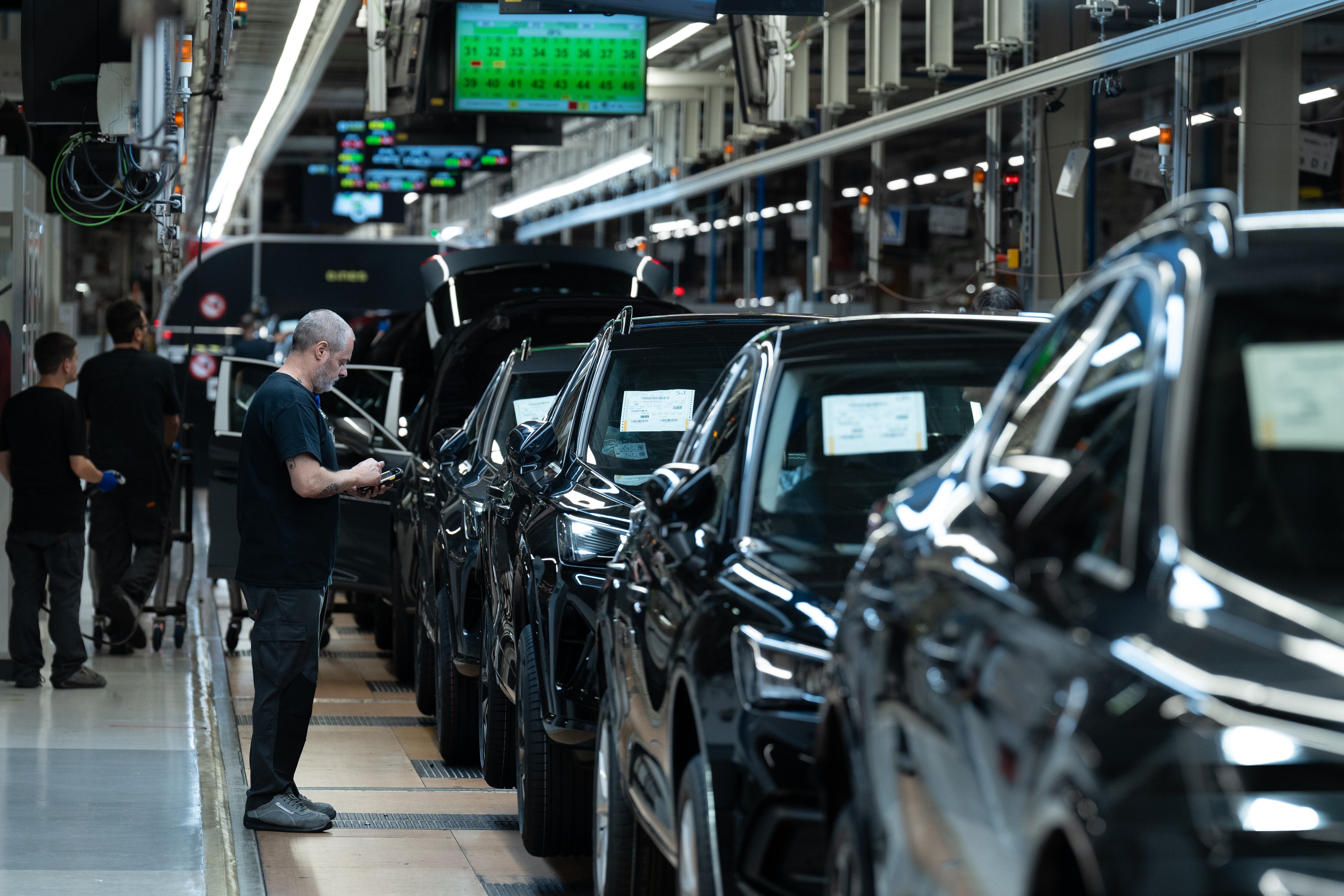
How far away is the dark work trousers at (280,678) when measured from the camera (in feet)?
23.1

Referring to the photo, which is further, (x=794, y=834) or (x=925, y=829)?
(x=794, y=834)

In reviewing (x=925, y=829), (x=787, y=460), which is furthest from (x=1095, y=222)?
(x=925, y=829)

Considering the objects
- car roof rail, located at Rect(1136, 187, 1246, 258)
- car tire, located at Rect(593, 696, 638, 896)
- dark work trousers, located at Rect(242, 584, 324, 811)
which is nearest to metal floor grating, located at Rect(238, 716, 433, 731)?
dark work trousers, located at Rect(242, 584, 324, 811)

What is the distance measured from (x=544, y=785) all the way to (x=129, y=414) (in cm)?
613

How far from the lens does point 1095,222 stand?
44.6 ft

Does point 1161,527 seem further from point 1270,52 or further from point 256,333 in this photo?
point 256,333

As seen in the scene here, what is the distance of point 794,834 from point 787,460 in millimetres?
1416

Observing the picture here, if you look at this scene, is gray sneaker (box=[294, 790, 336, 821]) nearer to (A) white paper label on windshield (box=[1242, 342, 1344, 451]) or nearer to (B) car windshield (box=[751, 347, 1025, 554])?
(B) car windshield (box=[751, 347, 1025, 554])

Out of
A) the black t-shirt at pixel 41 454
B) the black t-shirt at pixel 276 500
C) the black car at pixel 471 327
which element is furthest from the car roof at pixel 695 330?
the black t-shirt at pixel 41 454

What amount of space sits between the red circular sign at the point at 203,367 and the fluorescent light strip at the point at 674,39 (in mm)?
6466

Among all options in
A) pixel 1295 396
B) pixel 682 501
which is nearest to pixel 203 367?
pixel 682 501

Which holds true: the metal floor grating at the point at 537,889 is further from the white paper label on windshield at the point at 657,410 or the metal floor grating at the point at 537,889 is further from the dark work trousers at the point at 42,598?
the dark work trousers at the point at 42,598

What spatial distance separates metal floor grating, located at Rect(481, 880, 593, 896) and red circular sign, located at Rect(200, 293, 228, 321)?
1932cm

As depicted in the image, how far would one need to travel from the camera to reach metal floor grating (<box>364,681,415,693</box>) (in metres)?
11.5
